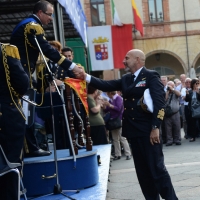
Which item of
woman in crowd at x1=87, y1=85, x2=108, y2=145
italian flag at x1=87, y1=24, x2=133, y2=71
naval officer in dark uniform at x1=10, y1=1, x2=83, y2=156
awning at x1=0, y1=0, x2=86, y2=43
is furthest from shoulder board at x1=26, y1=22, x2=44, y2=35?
italian flag at x1=87, y1=24, x2=133, y2=71

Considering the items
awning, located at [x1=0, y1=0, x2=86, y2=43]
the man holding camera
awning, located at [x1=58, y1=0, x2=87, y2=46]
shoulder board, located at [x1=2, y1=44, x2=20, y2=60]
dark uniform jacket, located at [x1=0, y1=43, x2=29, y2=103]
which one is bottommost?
the man holding camera

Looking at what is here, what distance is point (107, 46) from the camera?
83.5ft

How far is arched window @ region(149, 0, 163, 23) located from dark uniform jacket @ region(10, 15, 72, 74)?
88.2ft

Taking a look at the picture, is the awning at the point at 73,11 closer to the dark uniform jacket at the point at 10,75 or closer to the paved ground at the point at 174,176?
the paved ground at the point at 174,176

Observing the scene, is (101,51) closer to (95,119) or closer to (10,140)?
(95,119)

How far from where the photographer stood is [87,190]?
6109 mm

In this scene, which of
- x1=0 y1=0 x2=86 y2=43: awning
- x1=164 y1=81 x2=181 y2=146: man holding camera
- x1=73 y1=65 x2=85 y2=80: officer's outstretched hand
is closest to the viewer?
x1=73 y1=65 x2=85 y2=80: officer's outstretched hand

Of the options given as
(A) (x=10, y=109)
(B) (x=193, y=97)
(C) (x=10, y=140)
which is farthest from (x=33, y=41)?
(B) (x=193, y=97)

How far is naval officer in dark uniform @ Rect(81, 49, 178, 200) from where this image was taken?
544 cm

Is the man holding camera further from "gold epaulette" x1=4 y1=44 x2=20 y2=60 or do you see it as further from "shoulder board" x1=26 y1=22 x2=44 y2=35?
"gold epaulette" x1=4 y1=44 x2=20 y2=60

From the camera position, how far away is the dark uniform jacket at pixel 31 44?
5656 millimetres

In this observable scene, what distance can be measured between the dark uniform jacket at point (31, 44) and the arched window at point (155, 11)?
26.9 m

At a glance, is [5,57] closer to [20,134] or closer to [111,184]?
[20,134]

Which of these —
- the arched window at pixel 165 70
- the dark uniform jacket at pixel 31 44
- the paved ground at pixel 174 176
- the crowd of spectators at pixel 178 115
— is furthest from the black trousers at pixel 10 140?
the arched window at pixel 165 70
